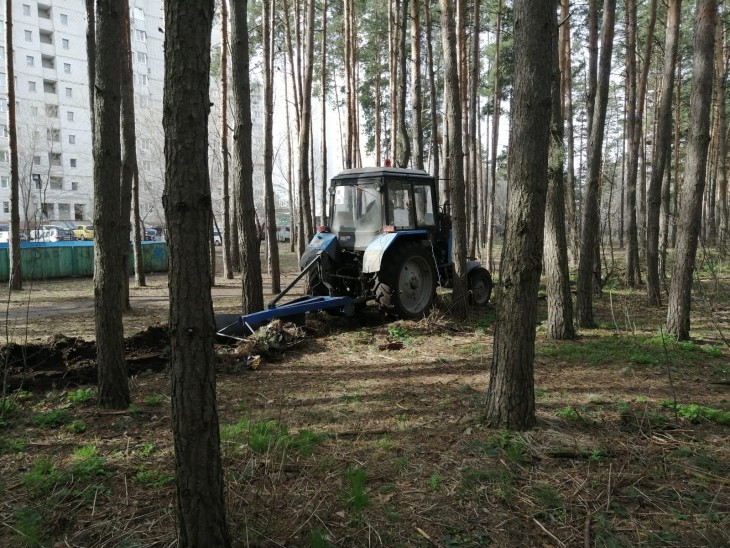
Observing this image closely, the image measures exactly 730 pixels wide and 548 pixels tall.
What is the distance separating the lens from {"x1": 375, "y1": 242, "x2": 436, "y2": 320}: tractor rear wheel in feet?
28.2

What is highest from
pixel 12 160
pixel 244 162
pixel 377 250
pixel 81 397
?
pixel 12 160

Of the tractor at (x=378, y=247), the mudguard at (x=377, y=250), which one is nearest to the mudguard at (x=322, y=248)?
the tractor at (x=378, y=247)

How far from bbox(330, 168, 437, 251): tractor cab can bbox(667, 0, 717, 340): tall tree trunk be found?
3949 mm

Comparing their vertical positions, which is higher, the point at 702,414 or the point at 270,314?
the point at 270,314

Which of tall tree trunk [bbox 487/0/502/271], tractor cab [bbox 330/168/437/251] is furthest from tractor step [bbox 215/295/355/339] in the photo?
tall tree trunk [bbox 487/0/502/271]

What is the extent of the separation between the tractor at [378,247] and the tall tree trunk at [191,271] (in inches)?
230

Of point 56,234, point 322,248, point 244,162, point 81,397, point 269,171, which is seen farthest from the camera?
point 56,234

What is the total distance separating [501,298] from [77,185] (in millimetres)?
48288

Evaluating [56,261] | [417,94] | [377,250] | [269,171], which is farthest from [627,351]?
[56,261]

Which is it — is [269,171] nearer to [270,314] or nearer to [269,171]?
[269,171]

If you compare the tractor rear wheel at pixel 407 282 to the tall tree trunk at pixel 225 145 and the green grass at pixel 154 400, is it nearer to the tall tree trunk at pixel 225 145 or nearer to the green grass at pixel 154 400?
the green grass at pixel 154 400

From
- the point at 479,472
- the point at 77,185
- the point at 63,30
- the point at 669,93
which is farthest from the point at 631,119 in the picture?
the point at 63,30

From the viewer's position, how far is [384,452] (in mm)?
3777

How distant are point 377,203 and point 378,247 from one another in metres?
0.95
